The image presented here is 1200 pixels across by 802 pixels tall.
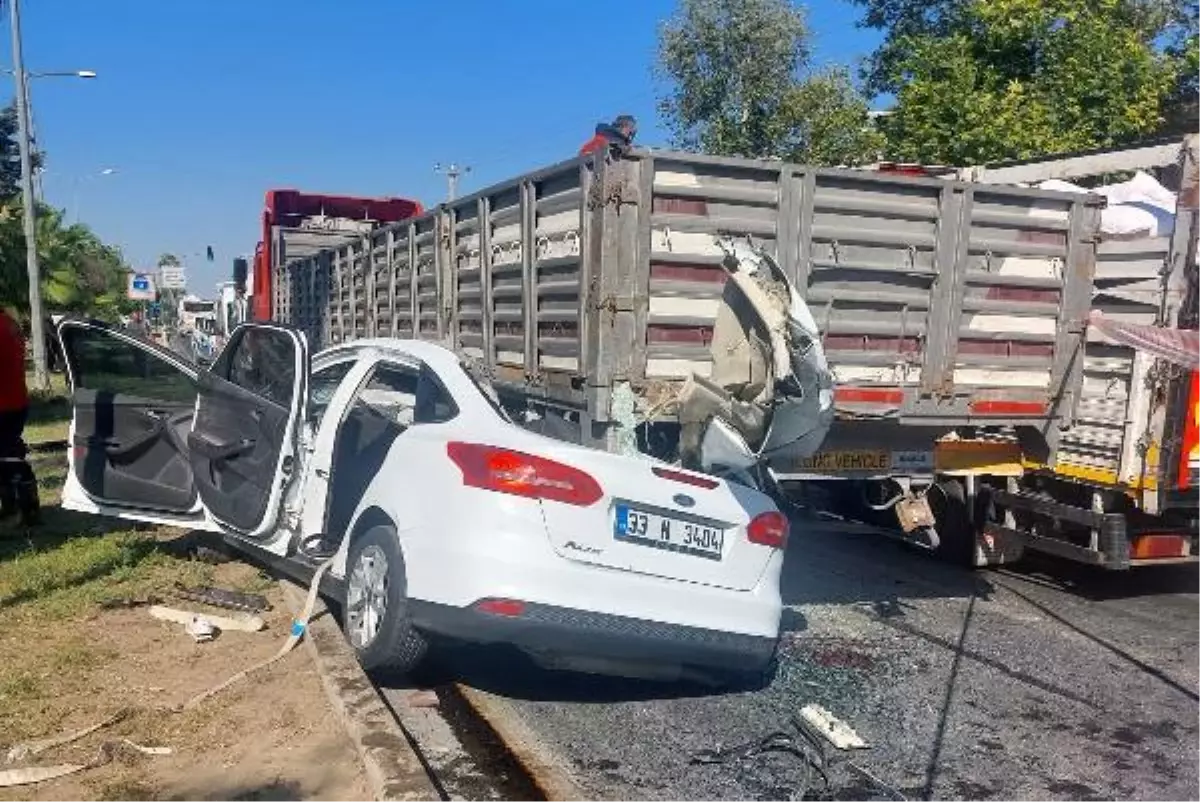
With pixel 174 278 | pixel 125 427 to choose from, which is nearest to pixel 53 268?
pixel 174 278

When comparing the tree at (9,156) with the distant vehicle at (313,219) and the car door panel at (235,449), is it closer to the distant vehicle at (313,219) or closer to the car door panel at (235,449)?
the distant vehicle at (313,219)

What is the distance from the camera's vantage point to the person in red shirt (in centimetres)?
831

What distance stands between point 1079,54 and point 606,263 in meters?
12.5

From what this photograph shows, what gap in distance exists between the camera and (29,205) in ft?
69.0

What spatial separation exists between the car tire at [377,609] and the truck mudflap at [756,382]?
1.44 meters

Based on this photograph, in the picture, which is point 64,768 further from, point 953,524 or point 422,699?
point 953,524

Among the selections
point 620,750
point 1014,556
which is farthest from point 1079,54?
point 620,750

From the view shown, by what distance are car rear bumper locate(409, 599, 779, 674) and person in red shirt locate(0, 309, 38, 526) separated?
5016 mm

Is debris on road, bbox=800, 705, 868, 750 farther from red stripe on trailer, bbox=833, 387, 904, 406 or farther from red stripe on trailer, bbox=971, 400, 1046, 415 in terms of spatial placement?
red stripe on trailer, bbox=971, 400, 1046, 415

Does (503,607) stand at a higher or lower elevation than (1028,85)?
lower

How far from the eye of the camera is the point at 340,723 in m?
4.51

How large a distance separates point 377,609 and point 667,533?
1.38m

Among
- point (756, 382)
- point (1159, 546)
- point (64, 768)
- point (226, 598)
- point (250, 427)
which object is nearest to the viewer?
point (64, 768)

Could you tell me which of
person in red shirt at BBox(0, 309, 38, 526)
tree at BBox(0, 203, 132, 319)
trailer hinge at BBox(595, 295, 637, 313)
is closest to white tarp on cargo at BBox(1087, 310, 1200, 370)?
trailer hinge at BBox(595, 295, 637, 313)
